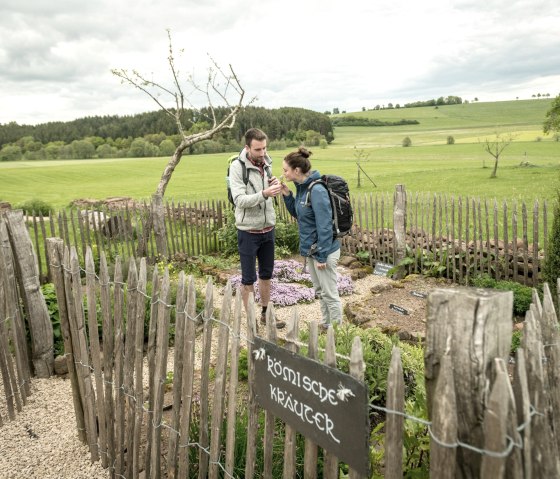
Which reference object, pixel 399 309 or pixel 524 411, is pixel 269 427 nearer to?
pixel 524 411

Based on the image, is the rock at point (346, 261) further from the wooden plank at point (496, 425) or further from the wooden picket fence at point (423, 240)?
the wooden plank at point (496, 425)

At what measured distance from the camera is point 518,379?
55.4 inches

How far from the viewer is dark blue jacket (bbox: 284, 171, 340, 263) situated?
4.87 m

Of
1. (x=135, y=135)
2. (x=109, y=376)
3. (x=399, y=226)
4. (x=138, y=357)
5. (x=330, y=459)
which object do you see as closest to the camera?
(x=330, y=459)

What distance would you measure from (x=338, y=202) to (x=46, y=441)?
3.64 m

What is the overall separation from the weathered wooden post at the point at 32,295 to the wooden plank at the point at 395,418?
4073 millimetres

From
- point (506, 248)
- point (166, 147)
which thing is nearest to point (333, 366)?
point (506, 248)

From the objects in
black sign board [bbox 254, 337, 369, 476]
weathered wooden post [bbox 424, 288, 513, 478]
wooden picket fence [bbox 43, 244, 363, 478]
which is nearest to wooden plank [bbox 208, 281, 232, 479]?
wooden picket fence [bbox 43, 244, 363, 478]

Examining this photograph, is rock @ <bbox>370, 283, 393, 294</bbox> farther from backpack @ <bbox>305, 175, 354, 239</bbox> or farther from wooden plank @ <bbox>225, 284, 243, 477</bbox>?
wooden plank @ <bbox>225, 284, 243, 477</bbox>

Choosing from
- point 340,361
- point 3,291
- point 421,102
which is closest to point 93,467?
point 3,291

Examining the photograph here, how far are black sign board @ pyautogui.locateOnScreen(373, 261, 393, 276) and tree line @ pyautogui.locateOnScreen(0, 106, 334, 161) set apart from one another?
144 feet

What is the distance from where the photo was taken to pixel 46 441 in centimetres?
392

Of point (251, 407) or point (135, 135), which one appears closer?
point (251, 407)

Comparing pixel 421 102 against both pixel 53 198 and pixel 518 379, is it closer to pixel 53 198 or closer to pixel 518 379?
pixel 53 198
